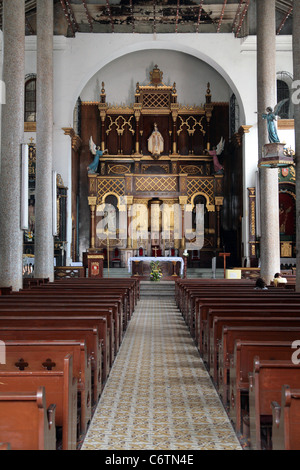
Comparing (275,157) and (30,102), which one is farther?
(30,102)

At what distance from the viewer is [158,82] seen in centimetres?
2150

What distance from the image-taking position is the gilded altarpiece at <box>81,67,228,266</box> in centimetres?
2092

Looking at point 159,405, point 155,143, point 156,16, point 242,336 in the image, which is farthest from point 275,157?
point 155,143

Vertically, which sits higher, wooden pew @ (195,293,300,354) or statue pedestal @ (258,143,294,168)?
A: statue pedestal @ (258,143,294,168)

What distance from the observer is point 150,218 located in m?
21.2

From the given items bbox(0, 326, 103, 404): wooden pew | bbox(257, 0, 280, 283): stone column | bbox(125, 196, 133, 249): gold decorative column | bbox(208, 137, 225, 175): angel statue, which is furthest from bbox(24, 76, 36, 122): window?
bbox(0, 326, 103, 404): wooden pew

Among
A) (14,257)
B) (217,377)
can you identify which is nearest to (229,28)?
(14,257)

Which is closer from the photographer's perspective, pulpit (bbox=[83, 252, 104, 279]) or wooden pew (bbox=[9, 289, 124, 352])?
wooden pew (bbox=[9, 289, 124, 352])

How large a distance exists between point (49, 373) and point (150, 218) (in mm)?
18259

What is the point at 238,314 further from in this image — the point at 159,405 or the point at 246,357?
the point at 246,357

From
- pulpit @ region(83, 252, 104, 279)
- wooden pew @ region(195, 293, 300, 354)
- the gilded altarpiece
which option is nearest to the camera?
wooden pew @ region(195, 293, 300, 354)

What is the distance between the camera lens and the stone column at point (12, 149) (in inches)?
388

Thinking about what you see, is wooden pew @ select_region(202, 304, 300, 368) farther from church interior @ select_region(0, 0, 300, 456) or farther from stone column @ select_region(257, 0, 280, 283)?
stone column @ select_region(257, 0, 280, 283)

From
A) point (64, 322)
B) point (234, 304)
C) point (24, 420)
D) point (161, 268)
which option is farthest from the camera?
point (161, 268)
